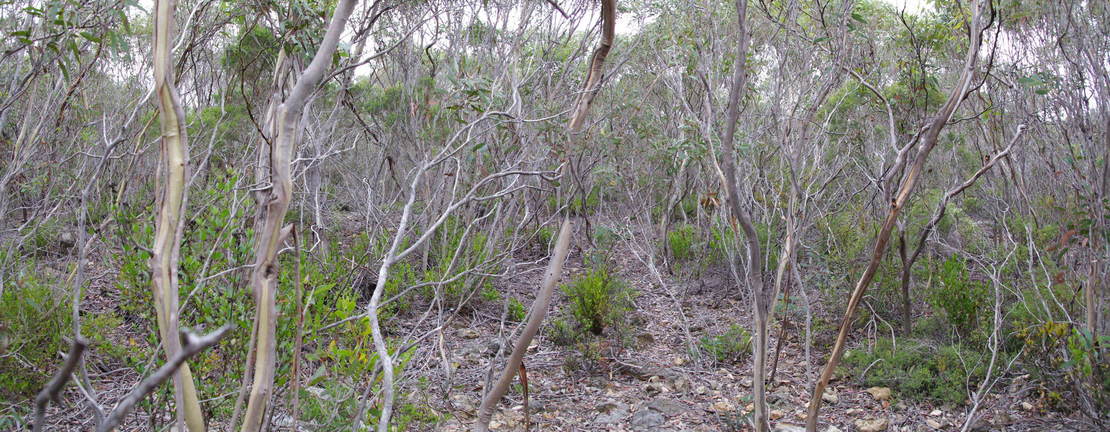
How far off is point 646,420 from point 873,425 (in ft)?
3.59

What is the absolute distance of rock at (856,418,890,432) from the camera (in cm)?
319

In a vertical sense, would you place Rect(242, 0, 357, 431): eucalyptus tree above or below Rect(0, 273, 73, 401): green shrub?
above

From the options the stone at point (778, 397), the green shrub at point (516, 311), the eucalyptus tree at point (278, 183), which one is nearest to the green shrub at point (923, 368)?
the stone at point (778, 397)

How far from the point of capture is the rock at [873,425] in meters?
3.19

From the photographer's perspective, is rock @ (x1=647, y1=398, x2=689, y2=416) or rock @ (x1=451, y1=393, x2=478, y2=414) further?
rock @ (x1=647, y1=398, x2=689, y2=416)

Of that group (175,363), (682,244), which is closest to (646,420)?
(682,244)

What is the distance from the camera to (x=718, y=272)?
562cm

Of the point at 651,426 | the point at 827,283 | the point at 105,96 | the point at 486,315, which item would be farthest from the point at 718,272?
the point at 105,96

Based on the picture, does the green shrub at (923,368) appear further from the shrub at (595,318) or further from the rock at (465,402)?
the rock at (465,402)

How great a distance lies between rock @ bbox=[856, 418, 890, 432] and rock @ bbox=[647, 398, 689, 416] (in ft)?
Result: 2.70

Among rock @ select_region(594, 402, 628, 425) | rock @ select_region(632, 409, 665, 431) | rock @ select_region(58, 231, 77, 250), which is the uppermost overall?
rock @ select_region(58, 231, 77, 250)

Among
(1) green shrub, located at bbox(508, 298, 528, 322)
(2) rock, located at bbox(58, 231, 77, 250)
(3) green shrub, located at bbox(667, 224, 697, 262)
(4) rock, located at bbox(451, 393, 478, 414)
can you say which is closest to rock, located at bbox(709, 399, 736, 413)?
(4) rock, located at bbox(451, 393, 478, 414)

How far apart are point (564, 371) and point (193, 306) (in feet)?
6.96

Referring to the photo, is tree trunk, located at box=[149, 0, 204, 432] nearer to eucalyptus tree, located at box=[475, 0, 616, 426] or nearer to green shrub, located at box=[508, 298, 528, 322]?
eucalyptus tree, located at box=[475, 0, 616, 426]
